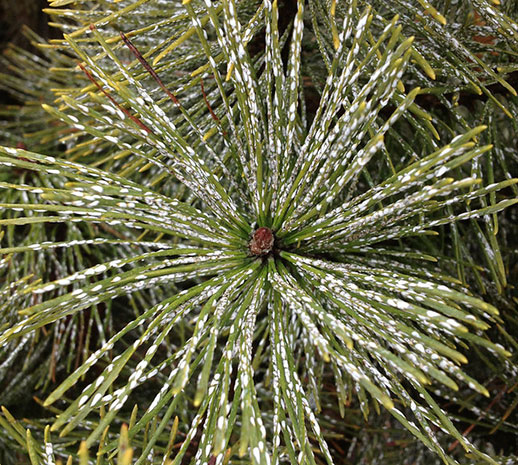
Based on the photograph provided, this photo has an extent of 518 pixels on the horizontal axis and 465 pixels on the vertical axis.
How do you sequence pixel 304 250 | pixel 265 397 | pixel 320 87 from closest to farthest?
pixel 304 250
pixel 320 87
pixel 265 397

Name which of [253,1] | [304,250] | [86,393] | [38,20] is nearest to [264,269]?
[304,250]

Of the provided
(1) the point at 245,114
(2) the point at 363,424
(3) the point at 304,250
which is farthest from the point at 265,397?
(1) the point at 245,114

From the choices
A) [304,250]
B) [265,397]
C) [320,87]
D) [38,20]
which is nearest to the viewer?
[304,250]

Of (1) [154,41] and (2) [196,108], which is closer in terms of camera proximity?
(2) [196,108]

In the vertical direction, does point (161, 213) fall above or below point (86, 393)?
above

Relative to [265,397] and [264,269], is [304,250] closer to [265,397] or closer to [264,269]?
[264,269]

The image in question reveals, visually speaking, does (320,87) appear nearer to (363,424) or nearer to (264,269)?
(264,269)

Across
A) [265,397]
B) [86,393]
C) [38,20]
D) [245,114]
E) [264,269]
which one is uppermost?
[38,20]
